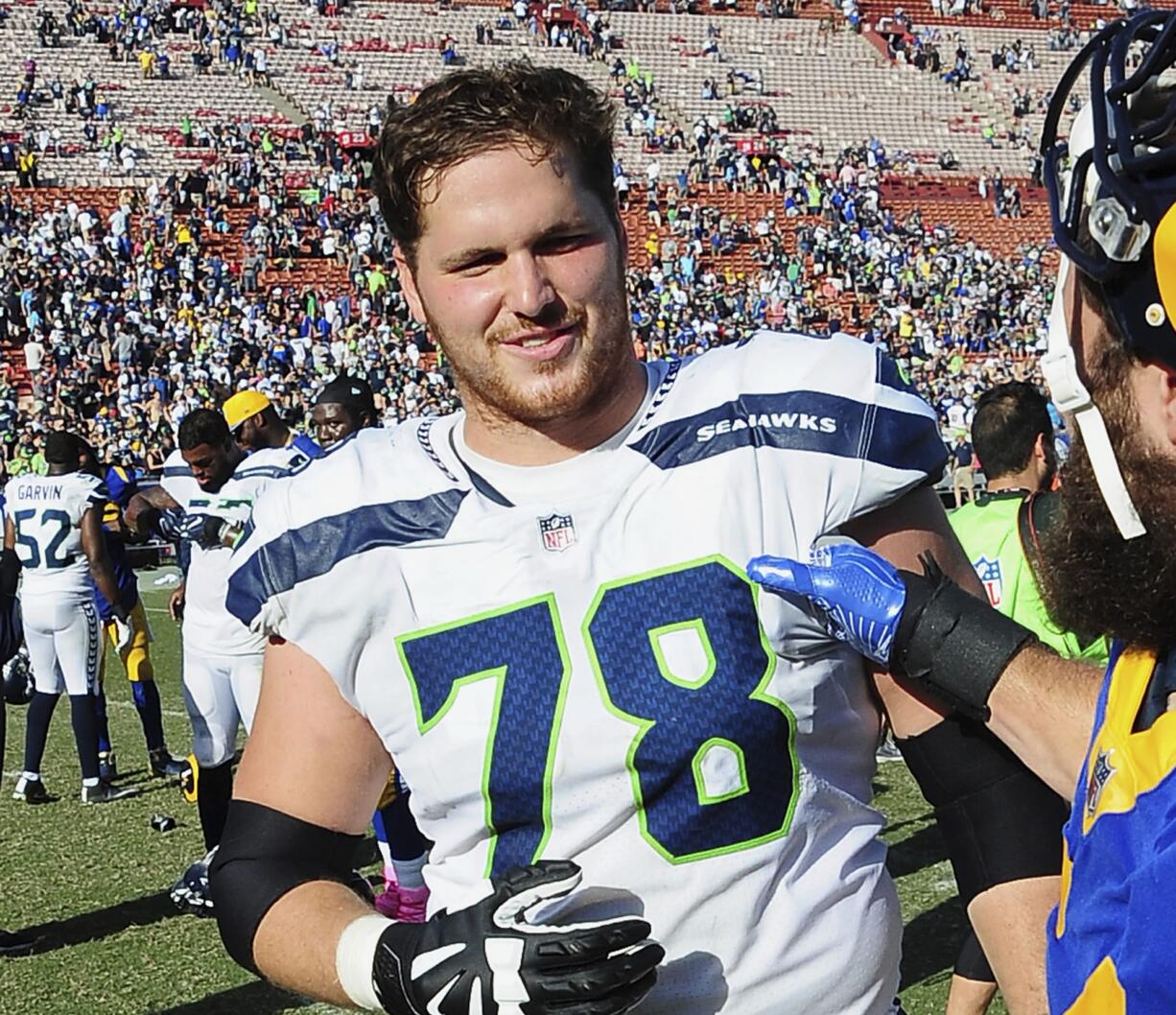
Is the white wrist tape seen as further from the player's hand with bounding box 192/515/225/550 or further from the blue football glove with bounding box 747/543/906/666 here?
the player's hand with bounding box 192/515/225/550

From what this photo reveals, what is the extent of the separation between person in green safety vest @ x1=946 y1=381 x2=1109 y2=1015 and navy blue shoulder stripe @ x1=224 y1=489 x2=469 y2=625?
Result: 2356 millimetres

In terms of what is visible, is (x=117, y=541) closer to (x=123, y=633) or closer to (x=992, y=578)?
(x=123, y=633)

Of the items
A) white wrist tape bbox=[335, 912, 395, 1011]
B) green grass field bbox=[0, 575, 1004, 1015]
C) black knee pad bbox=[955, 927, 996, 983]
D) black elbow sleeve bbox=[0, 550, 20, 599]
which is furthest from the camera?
black elbow sleeve bbox=[0, 550, 20, 599]

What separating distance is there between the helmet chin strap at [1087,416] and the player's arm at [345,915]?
680 mm

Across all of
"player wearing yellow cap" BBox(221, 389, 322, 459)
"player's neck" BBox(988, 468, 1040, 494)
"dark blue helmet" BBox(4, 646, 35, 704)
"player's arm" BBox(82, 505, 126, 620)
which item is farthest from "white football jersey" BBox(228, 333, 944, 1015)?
"dark blue helmet" BBox(4, 646, 35, 704)

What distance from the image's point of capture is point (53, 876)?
22.0 feet

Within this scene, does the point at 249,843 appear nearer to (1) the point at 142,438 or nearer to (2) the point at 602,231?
(2) the point at 602,231

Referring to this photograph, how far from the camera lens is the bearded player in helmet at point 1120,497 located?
4.21ft

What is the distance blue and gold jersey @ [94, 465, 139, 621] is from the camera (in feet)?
27.4

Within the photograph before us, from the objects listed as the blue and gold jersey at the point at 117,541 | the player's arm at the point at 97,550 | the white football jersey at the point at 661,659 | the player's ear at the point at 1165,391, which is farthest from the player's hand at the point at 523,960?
the blue and gold jersey at the point at 117,541

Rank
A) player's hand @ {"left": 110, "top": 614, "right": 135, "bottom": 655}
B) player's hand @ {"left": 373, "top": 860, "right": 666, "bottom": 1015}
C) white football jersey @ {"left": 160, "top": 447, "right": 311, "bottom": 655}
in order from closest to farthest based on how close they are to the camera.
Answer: player's hand @ {"left": 373, "top": 860, "right": 666, "bottom": 1015} < white football jersey @ {"left": 160, "top": 447, "right": 311, "bottom": 655} < player's hand @ {"left": 110, "top": 614, "right": 135, "bottom": 655}

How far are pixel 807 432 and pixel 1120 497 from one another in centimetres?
61

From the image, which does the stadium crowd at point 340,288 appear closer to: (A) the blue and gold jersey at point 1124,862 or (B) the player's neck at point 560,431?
(B) the player's neck at point 560,431

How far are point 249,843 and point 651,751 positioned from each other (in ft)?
1.82
